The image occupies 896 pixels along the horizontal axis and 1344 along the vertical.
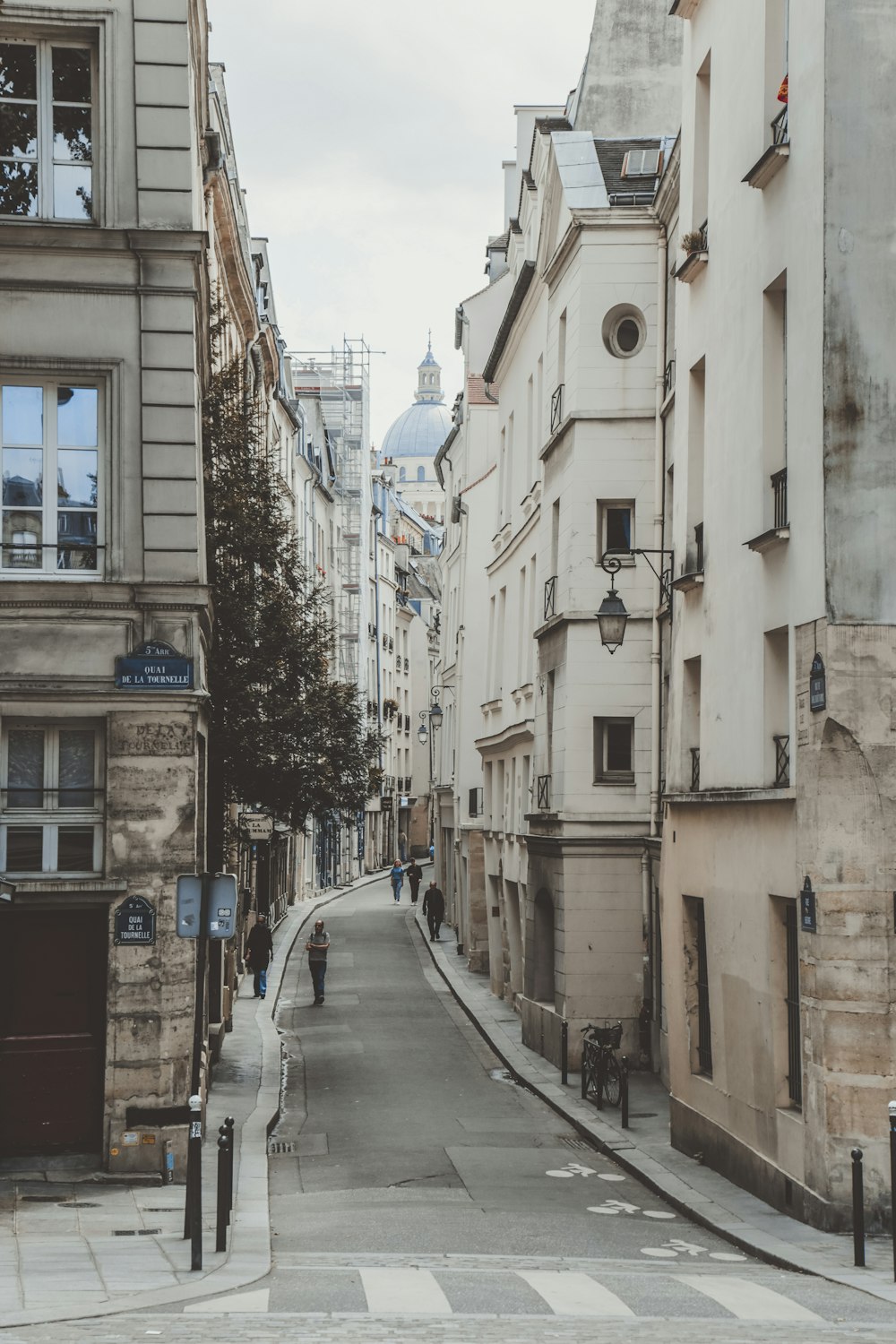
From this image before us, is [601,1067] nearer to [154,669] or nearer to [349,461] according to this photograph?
[154,669]

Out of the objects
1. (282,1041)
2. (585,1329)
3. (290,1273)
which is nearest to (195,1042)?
(290,1273)

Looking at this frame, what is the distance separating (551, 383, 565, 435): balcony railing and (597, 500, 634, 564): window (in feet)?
6.65

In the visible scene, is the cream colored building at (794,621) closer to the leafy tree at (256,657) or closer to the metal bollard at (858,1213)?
the metal bollard at (858,1213)

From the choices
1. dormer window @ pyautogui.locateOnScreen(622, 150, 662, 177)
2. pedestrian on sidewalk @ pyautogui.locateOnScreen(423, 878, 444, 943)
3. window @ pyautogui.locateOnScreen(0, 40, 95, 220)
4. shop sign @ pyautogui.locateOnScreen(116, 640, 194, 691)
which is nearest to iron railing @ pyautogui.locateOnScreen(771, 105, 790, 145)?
window @ pyautogui.locateOnScreen(0, 40, 95, 220)

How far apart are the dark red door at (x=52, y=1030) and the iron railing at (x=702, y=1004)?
6465 mm

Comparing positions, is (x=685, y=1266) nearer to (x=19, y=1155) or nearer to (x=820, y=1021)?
(x=820, y=1021)

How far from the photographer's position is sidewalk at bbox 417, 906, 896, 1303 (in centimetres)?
1270

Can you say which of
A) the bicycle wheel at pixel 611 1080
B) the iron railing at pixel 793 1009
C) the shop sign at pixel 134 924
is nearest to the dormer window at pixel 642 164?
the bicycle wheel at pixel 611 1080

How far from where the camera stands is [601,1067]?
2231 centimetres

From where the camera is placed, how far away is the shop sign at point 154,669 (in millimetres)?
15961

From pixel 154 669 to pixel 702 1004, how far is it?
717cm

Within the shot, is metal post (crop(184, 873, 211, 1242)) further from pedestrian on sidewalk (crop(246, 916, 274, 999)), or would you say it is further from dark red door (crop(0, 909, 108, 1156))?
pedestrian on sidewalk (crop(246, 916, 274, 999))

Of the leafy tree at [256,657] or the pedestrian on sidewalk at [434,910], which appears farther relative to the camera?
the pedestrian on sidewalk at [434,910]

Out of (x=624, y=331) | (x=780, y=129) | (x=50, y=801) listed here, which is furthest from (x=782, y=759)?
(x=624, y=331)
